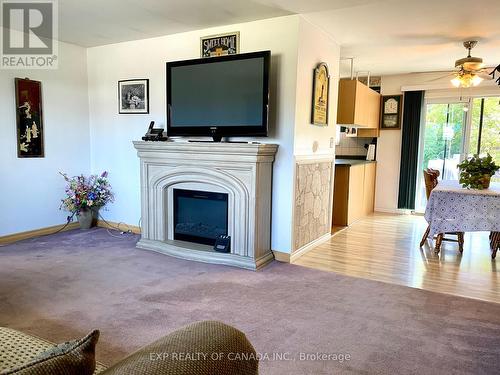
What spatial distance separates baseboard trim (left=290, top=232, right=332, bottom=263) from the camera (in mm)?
3831

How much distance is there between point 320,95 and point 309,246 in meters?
1.71

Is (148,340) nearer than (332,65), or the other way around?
(148,340)

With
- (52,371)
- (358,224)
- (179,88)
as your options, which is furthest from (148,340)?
(358,224)

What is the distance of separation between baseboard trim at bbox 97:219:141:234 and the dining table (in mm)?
3566

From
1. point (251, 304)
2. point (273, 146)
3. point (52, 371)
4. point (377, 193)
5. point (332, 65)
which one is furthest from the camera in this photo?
point (377, 193)

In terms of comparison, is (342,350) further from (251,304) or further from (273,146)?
(273,146)

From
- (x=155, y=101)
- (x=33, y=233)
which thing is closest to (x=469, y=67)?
(x=155, y=101)

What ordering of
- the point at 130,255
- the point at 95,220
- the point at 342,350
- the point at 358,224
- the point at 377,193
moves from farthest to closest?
1. the point at 377,193
2. the point at 358,224
3. the point at 95,220
4. the point at 130,255
5. the point at 342,350

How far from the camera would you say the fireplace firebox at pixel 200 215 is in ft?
12.8

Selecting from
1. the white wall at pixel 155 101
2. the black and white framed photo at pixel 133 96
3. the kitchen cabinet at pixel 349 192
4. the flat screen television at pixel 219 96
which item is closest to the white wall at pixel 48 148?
the white wall at pixel 155 101

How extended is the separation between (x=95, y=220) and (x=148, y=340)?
3.46 meters

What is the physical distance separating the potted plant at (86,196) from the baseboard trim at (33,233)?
15 cm

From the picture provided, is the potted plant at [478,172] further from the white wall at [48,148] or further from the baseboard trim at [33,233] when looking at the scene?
the baseboard trim at [33,233]

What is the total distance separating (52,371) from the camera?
2.33 ft
